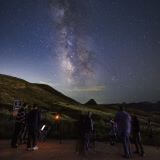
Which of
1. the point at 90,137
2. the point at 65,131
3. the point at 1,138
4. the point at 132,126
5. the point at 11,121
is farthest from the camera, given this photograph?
the point at 11,121

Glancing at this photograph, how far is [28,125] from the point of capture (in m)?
17.7

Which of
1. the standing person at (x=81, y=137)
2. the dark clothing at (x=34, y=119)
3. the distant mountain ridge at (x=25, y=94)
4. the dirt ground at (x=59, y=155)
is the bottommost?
the dirt ground at (x=59, y=155)

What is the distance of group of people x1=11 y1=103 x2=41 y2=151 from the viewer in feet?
56.8

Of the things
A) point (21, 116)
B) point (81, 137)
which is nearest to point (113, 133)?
point (81, 137)

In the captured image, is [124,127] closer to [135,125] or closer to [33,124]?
[135,125]

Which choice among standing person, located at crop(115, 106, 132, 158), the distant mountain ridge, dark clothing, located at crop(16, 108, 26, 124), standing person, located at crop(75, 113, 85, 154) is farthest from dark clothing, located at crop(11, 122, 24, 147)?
the distant mountain ridge

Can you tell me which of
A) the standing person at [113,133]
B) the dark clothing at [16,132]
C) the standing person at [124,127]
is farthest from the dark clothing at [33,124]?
the standing person at [113,133]

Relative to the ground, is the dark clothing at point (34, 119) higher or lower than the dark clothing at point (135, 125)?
higher

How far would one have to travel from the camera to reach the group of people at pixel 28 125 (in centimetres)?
1731

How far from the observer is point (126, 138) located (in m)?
15.5

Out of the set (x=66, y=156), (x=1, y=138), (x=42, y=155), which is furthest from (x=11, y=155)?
(x=1, y=138)

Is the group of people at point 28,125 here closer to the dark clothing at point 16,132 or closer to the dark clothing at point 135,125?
the dark clothing at point 16,132

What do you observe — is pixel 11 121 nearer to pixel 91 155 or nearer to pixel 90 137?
pixel 90 137

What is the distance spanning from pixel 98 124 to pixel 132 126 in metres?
16.5
